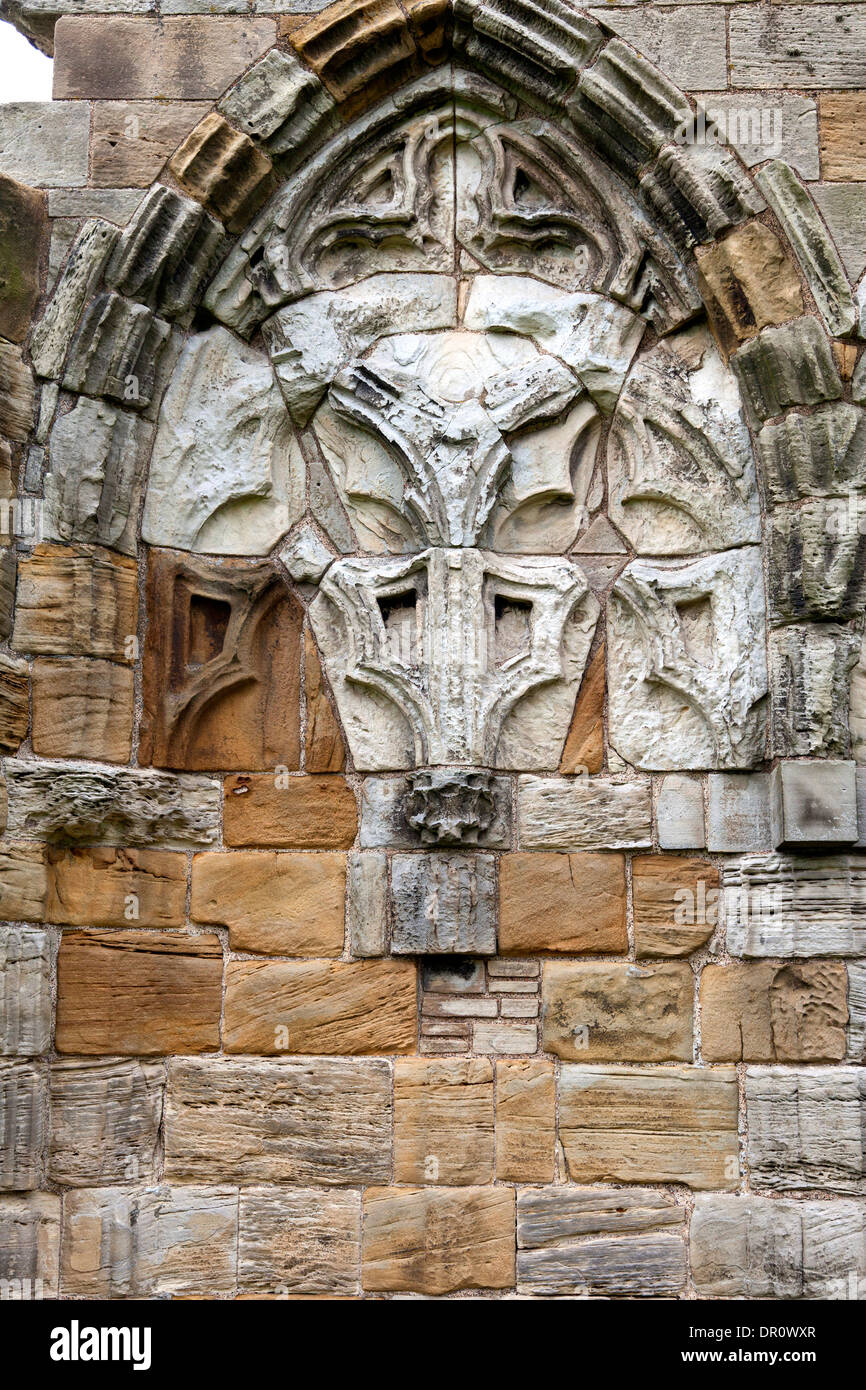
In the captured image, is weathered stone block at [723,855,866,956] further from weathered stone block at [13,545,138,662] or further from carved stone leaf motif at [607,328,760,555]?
weathered stone block at [13,545,138,662]

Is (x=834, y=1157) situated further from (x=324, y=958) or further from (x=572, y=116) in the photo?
(x=572, y=116)

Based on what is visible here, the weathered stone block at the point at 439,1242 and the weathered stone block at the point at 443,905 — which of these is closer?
the weathered stone block at the point at 439,1242

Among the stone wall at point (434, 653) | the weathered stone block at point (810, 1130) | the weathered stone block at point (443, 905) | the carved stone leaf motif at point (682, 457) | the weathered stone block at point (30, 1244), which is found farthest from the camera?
the carved stone leaf motif at point (682, 457)

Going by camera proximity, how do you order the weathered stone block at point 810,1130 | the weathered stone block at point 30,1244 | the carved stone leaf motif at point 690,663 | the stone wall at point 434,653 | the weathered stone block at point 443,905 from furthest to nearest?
the carved stone leaf motif at point 690,663 < the weathered stone block at point 443,905 < the stone wall at point 434,653 < the weathered stone block at point 810,1130 < the weathered stone block at point 30,1244

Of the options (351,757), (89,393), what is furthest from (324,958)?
(89,393)

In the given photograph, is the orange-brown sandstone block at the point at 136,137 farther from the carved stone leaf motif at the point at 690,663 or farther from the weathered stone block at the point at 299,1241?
the weathered stone block at the point at 299,1241

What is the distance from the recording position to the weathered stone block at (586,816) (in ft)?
16.3

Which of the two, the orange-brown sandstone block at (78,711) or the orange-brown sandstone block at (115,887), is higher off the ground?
the orange-brown sandstone block at (78,711)

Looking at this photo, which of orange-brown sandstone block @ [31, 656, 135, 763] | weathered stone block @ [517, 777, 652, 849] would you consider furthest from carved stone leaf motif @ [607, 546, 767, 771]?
orange-brown sandstone block @ [31, 656, 135, 763]

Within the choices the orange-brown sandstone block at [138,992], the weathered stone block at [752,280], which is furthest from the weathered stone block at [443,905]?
the weathered stone block at [752,280]

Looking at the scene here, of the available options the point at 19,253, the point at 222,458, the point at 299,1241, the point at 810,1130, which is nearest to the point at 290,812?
the point at 222,458

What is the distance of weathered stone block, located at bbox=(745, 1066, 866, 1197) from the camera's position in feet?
15.2

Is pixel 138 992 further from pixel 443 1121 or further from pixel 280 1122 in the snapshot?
pixel 443 1121

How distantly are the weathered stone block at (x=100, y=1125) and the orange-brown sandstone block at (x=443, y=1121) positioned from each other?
84 cm
